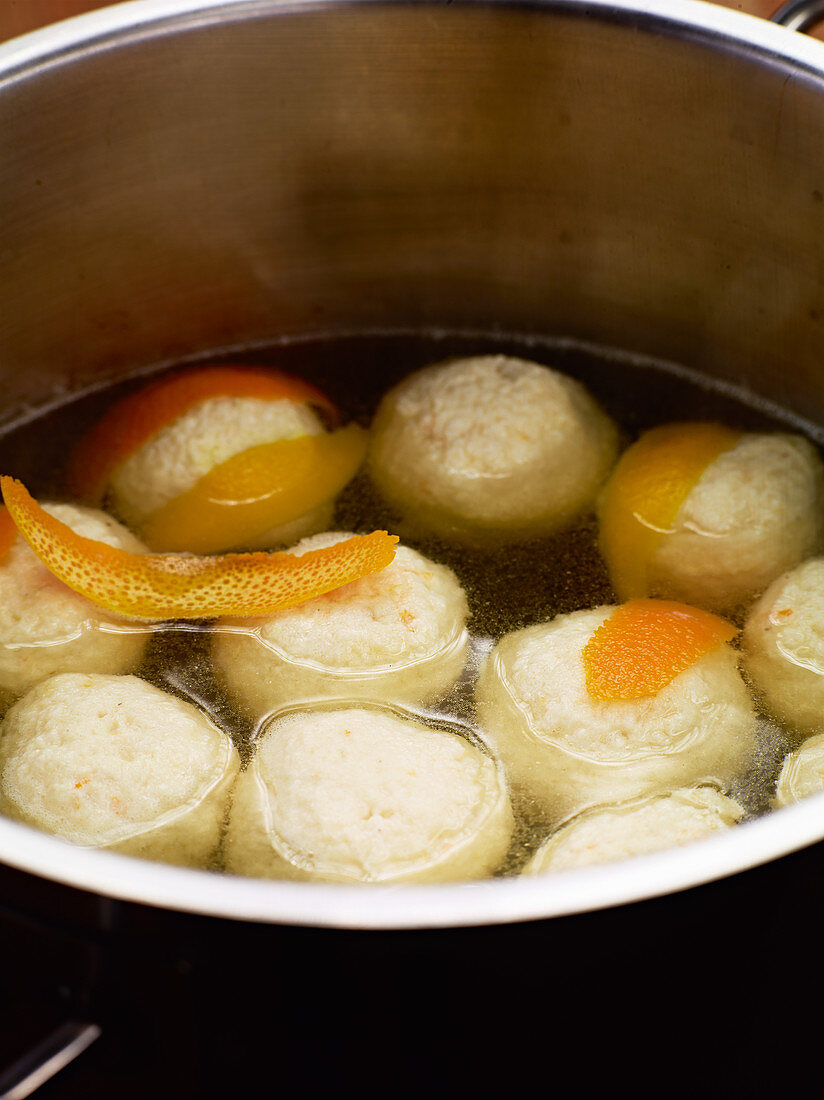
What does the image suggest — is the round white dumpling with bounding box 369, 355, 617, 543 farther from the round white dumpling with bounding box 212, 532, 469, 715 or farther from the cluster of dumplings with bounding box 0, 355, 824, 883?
the round white dumpling with bounding box 212, 532, 469, 715

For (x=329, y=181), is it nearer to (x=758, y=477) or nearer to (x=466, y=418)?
(x=466, y=418)

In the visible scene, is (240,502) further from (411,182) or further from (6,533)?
(411,182)

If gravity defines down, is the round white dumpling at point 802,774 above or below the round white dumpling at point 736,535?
below

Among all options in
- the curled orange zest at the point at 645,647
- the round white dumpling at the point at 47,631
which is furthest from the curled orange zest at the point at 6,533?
the curled orange zest at the point at 645,647

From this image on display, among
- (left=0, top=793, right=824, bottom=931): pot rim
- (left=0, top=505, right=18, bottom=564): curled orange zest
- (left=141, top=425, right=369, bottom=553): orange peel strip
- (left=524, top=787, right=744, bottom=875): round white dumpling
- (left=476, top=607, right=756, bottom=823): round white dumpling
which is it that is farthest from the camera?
(left=141, top=425, right=369, bottom=553): orange peel strip

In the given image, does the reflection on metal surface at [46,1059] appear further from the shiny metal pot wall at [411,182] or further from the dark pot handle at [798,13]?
the dark pot handle at [798,13]

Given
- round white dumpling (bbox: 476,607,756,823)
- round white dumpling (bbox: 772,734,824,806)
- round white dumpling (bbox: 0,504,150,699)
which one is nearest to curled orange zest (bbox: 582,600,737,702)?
round white dumpling (bbox: 476,607,756,823)
